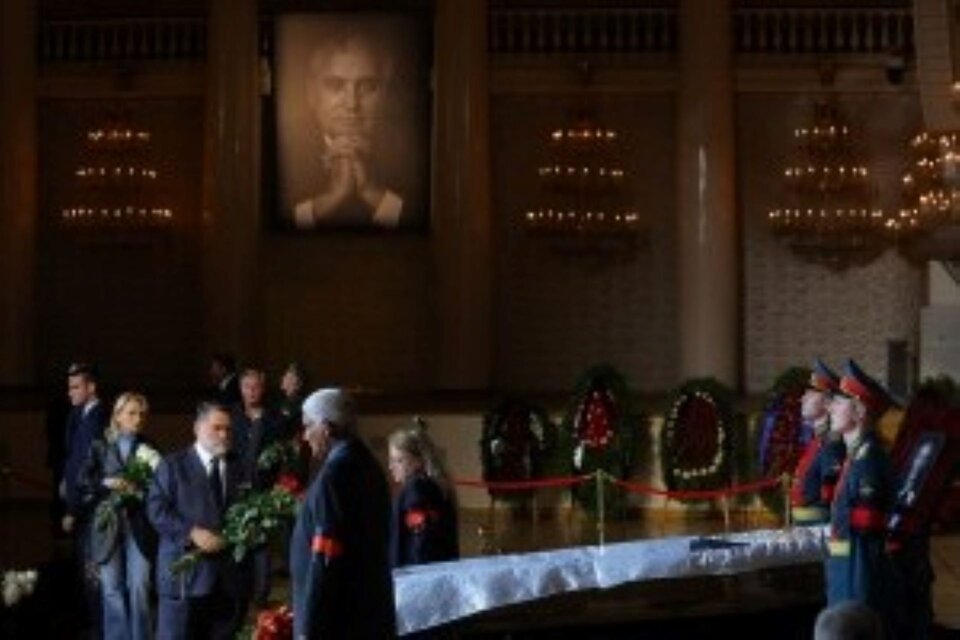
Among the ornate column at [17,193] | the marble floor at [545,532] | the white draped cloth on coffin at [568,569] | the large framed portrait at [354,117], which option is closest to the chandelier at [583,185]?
the large framed portrait at [354,117]

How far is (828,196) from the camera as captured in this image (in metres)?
25.1

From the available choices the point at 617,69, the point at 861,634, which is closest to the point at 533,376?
the point at 617,69

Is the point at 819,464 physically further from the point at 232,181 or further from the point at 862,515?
the point at 232,181

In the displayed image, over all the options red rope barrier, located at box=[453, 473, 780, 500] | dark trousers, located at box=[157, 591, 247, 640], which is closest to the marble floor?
red rope barrier, located at box=[453, 473, 780, 500]

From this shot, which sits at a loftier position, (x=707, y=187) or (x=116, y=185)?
(x=116, y=185)

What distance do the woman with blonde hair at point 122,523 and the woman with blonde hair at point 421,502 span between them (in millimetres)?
1662

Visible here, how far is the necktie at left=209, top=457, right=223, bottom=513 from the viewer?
421 inches

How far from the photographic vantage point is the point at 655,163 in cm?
2584

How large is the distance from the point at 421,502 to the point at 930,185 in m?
13.4

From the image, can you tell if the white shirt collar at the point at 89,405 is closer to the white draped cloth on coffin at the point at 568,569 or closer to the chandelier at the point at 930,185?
the white draped cloth on coffin at the point at 568,569

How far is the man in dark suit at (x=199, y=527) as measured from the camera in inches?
420

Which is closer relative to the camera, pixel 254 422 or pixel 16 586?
pixel 16 586

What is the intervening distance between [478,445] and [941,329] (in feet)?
19.1

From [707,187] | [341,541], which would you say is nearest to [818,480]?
[341,541]
